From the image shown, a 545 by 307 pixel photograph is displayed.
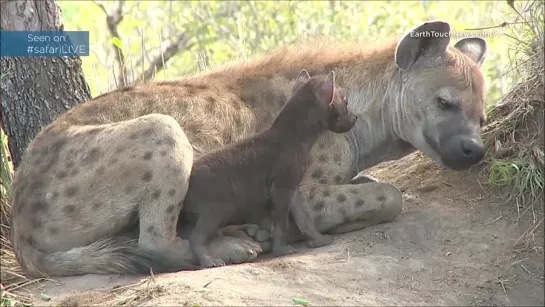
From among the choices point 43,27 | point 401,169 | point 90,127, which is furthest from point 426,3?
point 90,127

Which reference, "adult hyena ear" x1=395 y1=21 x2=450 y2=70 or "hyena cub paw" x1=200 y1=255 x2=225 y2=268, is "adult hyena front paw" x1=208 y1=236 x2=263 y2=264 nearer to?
"hyena cub paw" x1=200 y1=255 x2=225 y2=268

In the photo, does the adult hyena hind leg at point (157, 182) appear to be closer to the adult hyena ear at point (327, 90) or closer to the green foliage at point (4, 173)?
the adult hyena ear at point (327, 90)

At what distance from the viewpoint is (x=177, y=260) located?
475 cm

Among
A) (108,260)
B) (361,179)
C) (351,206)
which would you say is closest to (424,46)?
(361,179)

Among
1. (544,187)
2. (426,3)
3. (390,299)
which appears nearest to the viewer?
(390,299)

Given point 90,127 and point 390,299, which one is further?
point 90,127

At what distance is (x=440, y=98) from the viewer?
534 centimetres

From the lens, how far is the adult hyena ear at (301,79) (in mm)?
5242

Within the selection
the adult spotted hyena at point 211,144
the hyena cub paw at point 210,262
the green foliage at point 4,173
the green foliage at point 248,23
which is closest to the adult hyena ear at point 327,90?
the adult spotted hyena at point 211,144

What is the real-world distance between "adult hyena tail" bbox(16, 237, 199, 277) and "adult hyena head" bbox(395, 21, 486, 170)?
1.66 meters

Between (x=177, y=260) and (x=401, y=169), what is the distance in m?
2.13

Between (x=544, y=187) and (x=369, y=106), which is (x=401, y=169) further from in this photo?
(x=544, y=187)

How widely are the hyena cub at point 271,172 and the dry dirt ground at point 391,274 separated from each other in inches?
10.0

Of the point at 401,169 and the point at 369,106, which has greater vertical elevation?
the point at 369,106
